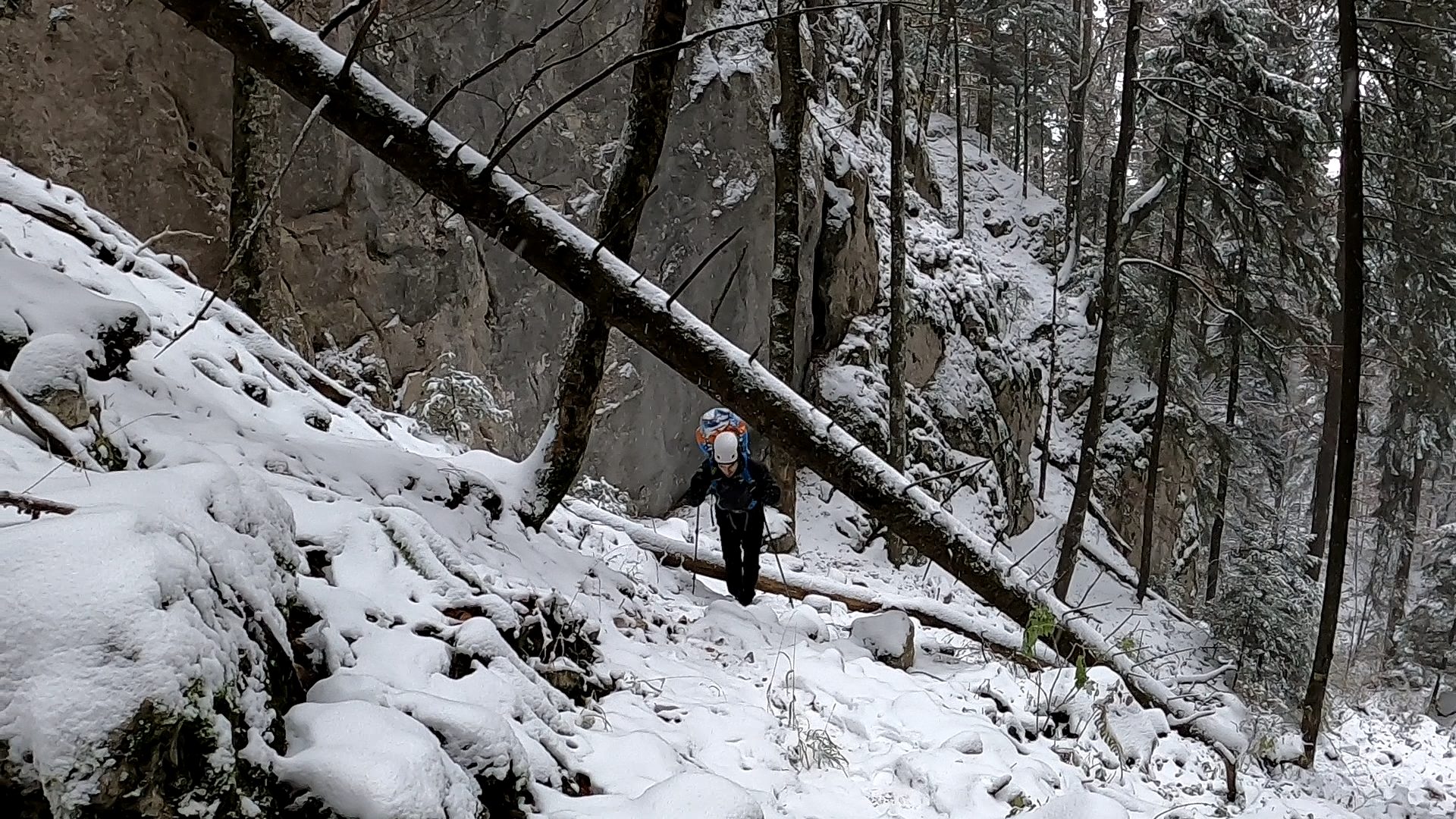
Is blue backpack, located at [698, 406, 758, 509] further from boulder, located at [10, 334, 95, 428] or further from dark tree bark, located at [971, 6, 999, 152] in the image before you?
dark tree bark, located at [971, 6, 999, 152]

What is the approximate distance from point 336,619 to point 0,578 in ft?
3.73

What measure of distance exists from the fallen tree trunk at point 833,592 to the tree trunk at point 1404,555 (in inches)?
710

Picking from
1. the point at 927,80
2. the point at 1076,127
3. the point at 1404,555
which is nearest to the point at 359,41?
the point at 927,80

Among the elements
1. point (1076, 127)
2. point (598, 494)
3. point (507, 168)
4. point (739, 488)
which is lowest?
point (598, 494)

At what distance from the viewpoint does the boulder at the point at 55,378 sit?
2590mm

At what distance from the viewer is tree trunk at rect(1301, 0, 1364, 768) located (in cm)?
799

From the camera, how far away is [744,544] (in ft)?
19.5

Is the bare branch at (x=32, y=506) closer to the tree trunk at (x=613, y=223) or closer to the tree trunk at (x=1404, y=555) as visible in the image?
the tree trunk at (x=613, y=223)

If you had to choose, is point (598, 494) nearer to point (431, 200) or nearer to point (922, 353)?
point (431, 200)

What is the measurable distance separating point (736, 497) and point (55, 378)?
3.82m

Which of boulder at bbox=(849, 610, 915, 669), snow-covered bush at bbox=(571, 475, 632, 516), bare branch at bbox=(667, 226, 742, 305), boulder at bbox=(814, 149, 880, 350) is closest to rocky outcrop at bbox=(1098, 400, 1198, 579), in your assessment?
boulder at bbox=(814, 149, 880, 350)

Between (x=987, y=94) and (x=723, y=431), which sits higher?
(x=987, y=94)

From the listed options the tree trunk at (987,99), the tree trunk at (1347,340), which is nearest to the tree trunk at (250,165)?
the tree trunk at (1347,340)

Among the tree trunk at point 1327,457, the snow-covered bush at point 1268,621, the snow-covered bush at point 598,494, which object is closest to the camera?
the snow-covered bush at point 598,494
